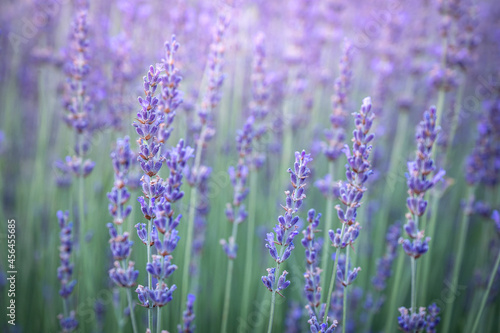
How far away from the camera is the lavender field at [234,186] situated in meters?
1.42

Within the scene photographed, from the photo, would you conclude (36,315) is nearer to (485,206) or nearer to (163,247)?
(163,247)

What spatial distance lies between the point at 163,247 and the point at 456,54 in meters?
2.04

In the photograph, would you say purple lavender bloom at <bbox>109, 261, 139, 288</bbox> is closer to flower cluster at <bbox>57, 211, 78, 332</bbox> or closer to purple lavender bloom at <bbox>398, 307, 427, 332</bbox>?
flower cluster at <bbox>57, 211, 78, 332</bbox>

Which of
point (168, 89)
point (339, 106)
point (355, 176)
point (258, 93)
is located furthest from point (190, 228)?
point (339, 106)

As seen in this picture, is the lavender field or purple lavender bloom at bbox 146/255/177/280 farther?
the lavender field

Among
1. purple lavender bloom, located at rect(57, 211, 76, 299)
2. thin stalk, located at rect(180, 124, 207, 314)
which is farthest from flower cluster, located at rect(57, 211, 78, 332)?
thin stalk, located at rect(180, 124, 207, 314)

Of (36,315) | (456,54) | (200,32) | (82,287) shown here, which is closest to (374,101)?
(456,54)

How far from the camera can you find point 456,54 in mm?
2352

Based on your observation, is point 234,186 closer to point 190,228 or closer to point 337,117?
point 190,228

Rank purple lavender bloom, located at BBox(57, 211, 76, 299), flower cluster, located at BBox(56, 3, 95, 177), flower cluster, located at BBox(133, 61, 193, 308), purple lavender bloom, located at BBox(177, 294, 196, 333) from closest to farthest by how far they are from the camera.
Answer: flower cluster, located at BBox(133, 61, 193, 308) → purple lavender bloom, located at BBox(177, 294, 196, 333) → purple lavender bloom, located at BBox(57, 211, 76, 299) → flower cluster, located at BBox(56, 3, 95, 177)

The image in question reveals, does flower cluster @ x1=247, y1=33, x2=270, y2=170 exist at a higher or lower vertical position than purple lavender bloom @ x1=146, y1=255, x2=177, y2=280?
higher

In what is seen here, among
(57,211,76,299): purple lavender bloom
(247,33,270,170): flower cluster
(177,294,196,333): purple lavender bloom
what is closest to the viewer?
(177,294,196,333): purple lavender bloom

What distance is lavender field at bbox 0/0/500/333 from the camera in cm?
142

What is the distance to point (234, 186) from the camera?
6.32 feet
